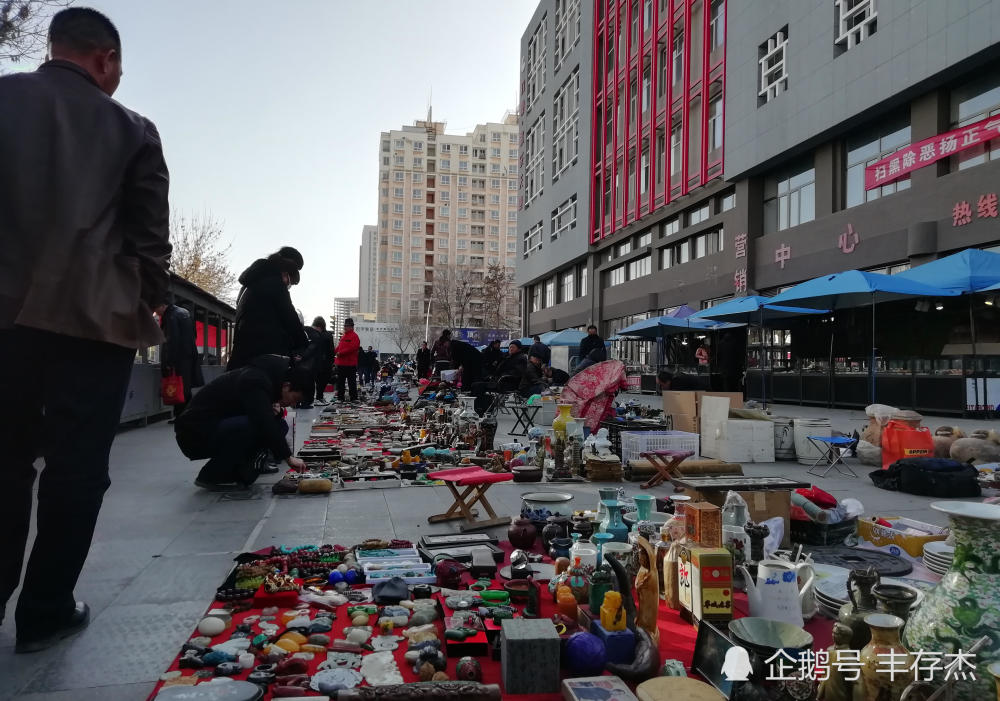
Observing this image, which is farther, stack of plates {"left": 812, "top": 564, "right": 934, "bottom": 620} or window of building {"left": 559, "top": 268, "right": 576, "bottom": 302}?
window of building {"left": 559, "top": 268, "right": 576, "bottom": 302}

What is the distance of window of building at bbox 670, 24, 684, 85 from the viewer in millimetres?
24328

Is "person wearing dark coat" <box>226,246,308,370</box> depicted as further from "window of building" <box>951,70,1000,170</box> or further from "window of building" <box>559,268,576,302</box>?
"window of building" <box>559,268,576,302</box>

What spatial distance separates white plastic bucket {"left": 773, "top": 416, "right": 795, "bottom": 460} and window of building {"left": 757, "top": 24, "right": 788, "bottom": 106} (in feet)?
46.6

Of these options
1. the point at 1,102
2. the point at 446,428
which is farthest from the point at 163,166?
the point at 446,428

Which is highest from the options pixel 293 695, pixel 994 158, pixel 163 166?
pixel 994 158

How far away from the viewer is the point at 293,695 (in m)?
1.96

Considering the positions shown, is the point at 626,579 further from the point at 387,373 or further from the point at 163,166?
the point at 387,373

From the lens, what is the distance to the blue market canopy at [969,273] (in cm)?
996

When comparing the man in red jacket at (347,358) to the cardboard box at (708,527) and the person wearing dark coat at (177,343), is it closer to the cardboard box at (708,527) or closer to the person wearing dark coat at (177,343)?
the person wearing dark coat at (177,343)

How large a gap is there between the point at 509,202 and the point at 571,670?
95632 mm

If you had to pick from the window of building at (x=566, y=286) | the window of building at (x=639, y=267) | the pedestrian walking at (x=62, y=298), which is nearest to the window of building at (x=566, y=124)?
the window of building at (x=566, y=286)

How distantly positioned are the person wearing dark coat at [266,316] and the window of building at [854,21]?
15.4 m

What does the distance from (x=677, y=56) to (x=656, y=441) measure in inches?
899

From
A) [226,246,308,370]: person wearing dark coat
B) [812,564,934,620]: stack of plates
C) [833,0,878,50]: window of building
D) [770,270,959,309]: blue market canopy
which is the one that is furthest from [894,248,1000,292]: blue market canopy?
[226,246,308,370]: person wearing dark coat
